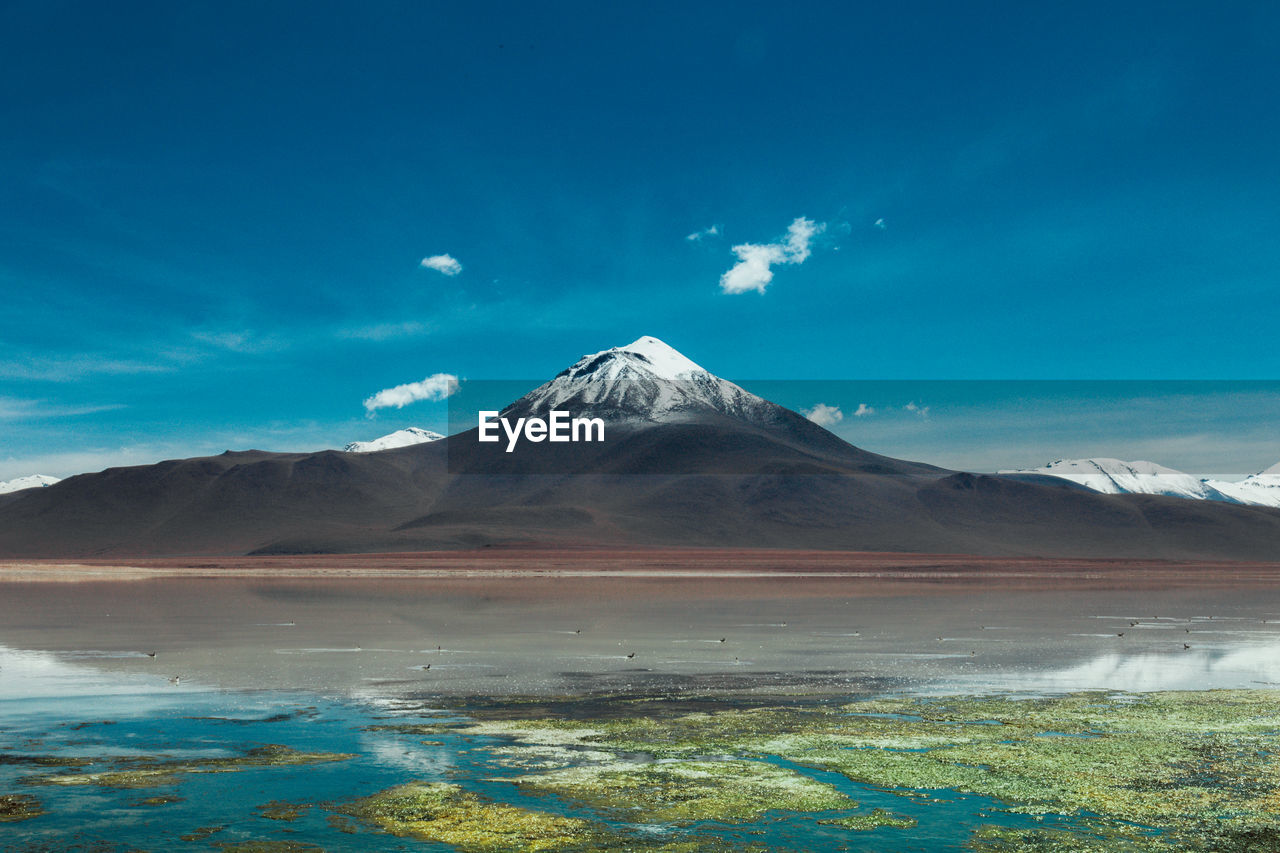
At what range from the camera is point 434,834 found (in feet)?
30.9

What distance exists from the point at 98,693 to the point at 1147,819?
49.9 feet

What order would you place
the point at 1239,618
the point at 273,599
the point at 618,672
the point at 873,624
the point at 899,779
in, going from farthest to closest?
1. the point at 273,599
2. the point at 1239,618
3. the point at 873,624
4. the point at 618,672
5. the point at 899,779

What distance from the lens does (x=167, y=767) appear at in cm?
1180

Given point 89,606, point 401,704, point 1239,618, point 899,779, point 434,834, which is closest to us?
point 434,834

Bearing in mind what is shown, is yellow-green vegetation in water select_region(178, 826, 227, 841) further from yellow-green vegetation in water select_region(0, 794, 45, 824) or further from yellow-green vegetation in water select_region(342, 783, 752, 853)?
yellow-green vegetation in water select_region(0, 794, 45, 824)

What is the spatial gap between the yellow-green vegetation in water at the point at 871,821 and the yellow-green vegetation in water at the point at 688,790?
0.36 meters

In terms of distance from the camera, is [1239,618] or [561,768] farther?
[1239,618]

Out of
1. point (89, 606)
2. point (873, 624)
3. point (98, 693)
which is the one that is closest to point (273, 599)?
point (89, 606)

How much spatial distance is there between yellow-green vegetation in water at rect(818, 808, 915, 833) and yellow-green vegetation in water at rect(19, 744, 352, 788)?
5.73 m

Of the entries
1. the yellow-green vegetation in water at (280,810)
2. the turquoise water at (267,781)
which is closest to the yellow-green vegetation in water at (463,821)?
the turquoise water at (267,781)

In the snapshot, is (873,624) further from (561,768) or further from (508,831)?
(508,831)

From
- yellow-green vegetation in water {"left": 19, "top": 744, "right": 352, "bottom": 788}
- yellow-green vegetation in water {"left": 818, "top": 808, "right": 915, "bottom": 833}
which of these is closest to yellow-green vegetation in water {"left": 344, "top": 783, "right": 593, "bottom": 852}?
yellow-green vegetation in water {"left": 19, "top": 744, "right": 352, "bottom": 788}

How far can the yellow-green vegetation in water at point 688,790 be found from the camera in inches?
397

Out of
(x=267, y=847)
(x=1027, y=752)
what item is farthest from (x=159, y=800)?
(x=1027, y=752)
